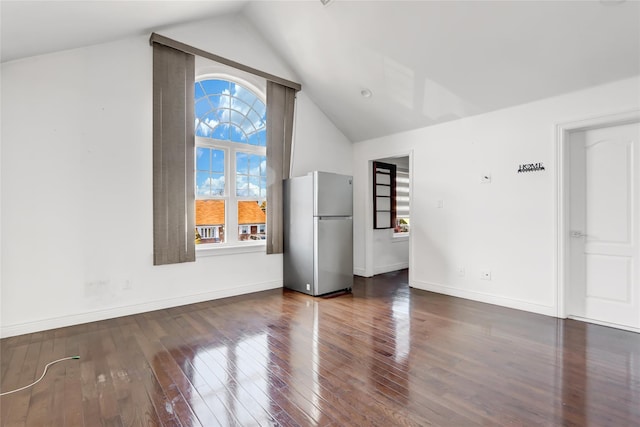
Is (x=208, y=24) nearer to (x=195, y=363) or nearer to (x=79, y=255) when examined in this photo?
(x=79, y=255)

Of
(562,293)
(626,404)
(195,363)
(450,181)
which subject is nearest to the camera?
(626,404)

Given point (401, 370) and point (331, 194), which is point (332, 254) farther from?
point (401, 370)

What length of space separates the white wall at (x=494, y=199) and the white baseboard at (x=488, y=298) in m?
0.01

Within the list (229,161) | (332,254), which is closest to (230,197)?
(229,161)

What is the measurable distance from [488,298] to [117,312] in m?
4.35

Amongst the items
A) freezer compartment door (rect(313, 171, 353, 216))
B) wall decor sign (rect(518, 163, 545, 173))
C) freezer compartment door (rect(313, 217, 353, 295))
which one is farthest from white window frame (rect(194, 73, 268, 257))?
wall decor sign (rect(518, 163, 545, 173))

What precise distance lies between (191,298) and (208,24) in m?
3.50

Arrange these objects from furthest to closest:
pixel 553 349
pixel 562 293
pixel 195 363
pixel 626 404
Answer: pixel 562 293 < pixel 553 349 < pixel 195 363 < pixel 626 404

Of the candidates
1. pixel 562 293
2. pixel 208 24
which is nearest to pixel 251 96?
pixel 208 24

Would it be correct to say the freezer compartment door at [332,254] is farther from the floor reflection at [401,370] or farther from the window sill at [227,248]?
the window sill at [227,248]

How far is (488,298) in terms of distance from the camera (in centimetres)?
396

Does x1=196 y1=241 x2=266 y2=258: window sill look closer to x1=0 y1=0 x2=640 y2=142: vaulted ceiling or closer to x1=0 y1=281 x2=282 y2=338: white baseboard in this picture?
x1=0 y1=281 x2=282 y2=338: white baseboard

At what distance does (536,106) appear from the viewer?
3.56 metres

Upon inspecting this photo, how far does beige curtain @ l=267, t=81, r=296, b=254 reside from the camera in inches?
182
